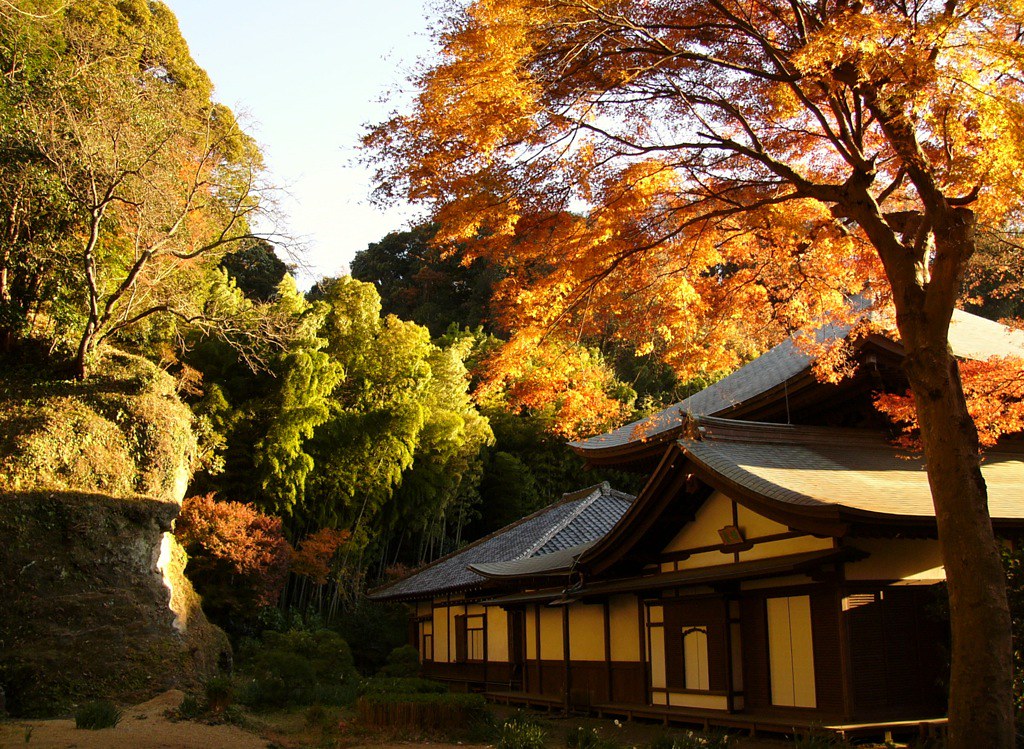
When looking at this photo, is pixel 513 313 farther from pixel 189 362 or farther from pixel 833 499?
pixel 189 362

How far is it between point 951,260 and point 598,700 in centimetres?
927

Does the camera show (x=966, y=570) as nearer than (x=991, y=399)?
Yes

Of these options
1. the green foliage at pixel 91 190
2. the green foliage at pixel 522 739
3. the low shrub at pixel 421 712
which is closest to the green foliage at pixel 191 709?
the low shrub at pixel 421 712

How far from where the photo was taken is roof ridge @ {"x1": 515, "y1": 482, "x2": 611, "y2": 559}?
59.0 ft

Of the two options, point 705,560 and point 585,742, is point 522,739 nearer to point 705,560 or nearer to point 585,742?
point 585,742

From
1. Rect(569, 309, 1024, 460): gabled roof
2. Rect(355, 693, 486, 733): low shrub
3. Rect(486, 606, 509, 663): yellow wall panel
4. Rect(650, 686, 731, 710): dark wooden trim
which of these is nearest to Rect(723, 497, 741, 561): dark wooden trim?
Rect(569, 309, 1024, 460): gabled roof

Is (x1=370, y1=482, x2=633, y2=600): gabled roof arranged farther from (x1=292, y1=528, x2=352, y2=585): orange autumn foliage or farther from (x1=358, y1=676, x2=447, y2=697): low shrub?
(x1=358, y1=676, x2=447, y2=697): low shrub

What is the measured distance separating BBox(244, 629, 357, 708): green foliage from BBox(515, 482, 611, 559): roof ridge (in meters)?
4.48

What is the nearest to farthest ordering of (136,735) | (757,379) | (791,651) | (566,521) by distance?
(136,735), (791,651), (757,379), (566,521)

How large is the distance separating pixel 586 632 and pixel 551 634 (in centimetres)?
142

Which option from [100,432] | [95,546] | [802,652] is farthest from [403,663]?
[802,652]

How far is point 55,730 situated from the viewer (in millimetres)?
9484

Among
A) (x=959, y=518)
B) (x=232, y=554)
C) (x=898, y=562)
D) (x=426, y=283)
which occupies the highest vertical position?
(x=426, y=283)

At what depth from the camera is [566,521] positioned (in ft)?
63.3
